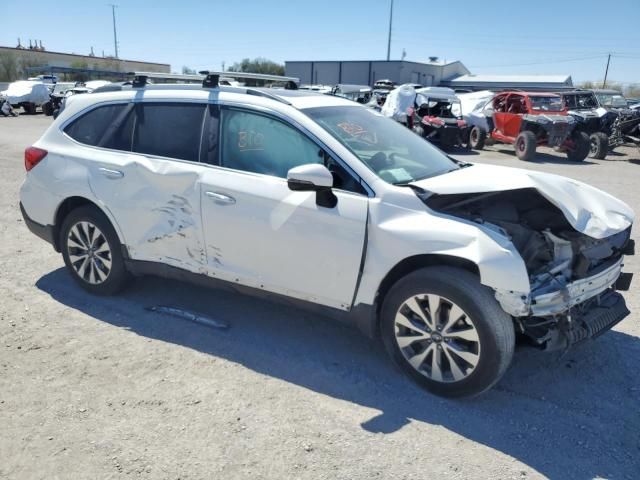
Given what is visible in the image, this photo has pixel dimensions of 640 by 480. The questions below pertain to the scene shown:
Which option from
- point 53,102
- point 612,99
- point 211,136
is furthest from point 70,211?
point 53,102

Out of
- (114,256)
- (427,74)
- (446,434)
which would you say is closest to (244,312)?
(114,256)

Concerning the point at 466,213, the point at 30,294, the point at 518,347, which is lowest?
the point at 30,294

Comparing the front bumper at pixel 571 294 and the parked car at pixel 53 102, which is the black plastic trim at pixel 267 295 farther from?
the parked car at pixel 53 102

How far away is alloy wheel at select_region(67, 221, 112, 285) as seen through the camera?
14.9 ft

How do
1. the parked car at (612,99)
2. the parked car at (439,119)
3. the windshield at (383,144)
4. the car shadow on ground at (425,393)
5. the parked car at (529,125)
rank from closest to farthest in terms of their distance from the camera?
1. the car shadow on ground at (425,393)
2. the windshield at (383,144)
3. the parked car at (529,125)
4. the parked car at (439,119)
5. the parked car at (612,99)

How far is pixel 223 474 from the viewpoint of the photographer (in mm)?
2674

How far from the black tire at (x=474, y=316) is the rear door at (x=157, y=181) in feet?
5.35

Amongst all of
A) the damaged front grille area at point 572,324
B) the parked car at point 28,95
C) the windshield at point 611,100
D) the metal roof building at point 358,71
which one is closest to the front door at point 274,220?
the damaged front grille area at point 572,324

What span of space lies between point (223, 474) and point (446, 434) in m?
1.20

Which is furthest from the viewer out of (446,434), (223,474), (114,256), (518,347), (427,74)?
(427,74)

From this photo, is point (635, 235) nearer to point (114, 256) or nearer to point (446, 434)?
point (446, 434)

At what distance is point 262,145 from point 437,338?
1753 millimetres

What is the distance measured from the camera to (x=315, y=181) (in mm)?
3311

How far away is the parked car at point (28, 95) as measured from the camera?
3083cm
